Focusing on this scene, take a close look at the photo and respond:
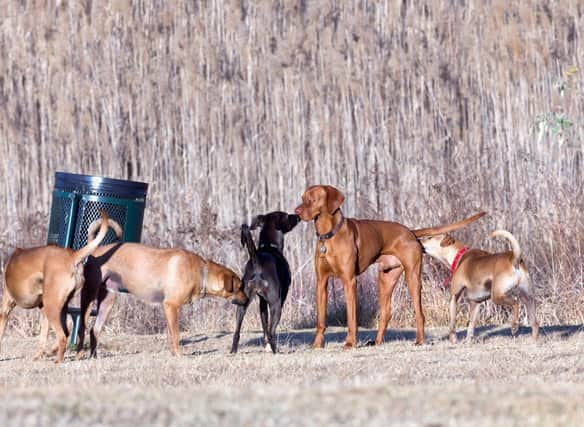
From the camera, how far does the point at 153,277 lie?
939cm

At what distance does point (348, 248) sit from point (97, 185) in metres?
2.53

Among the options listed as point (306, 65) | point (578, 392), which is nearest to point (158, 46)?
point (306, 65)

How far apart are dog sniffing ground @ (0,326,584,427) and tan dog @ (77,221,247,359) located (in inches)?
16.6

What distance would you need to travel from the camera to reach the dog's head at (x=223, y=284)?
9547 millimetres

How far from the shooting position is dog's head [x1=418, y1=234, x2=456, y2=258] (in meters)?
11.4

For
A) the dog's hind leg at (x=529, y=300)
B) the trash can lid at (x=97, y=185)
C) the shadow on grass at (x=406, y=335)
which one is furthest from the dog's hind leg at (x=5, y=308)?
the dog's hind leg at (x=529, y=300)

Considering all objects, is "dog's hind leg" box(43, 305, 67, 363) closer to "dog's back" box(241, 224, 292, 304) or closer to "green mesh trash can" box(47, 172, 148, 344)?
"green mesh trash can" box(47, 172, 148, 344)

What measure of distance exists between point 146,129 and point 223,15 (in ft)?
7.28

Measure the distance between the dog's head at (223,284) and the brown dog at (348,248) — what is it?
0.80 m

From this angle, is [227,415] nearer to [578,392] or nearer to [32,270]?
[578,392]

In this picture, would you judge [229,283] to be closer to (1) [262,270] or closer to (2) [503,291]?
(1) [262,270]

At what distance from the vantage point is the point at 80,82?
15883 mm

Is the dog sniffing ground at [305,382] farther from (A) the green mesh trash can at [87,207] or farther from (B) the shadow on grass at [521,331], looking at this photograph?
(A) the green mesh trash can at [87,207]

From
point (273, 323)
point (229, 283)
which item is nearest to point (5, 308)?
point (229, 283)
